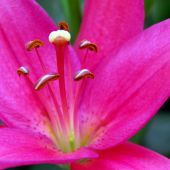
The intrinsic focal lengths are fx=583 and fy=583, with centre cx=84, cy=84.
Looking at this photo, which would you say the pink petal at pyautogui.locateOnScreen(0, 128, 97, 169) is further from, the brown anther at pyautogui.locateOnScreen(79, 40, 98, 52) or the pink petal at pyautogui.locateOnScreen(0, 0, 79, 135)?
the brown anther at pyautogui.locateOnScreen(79, 40, 98, 52)

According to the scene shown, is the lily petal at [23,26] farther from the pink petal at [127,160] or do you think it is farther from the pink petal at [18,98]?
the pink petal at [127,160]

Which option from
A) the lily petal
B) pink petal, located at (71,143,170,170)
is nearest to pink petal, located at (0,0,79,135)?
the lily petal

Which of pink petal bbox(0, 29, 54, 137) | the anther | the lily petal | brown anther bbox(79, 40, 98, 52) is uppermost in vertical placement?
the lily petal

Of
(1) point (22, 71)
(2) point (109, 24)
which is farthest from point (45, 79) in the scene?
(2) point (109, 24)

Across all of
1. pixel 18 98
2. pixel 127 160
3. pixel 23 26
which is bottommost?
pixel 127 160

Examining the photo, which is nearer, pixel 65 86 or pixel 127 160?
pixel 127 160

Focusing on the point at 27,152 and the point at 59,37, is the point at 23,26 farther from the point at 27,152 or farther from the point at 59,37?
the point at 27,152

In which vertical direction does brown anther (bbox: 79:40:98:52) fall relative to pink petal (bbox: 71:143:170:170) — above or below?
above

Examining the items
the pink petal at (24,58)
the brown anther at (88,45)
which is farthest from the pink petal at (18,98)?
the brown anther at (88,45)
